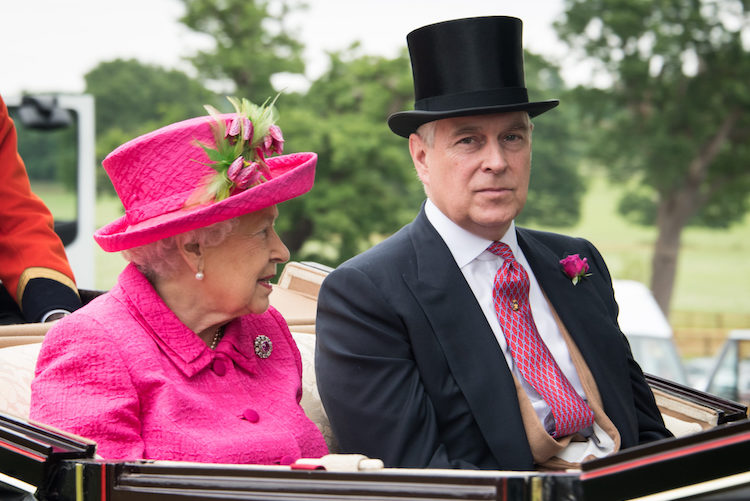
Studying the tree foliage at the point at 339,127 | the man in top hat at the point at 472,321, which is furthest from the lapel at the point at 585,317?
the tree foliage at the point at 339,127

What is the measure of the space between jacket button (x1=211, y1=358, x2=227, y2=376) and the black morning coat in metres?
0.30

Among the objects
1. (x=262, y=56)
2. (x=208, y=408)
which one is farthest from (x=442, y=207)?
(x=262, y=56)

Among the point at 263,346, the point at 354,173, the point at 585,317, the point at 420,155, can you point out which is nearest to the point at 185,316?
the point at 263,346

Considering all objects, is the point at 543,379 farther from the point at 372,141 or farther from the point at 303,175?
the point at 372,141

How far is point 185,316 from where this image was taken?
2123 mm

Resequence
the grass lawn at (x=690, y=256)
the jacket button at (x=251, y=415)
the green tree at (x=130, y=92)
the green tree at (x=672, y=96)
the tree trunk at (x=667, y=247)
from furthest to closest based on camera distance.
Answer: the grass lawn at (x=690, y=256), the green tree at (x=130, y=92), the tree trunk at (x=667, y=247), the green tree at (x=672, y=96), the jacket button at (x=251, y=415)

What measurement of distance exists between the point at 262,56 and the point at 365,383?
12.3 metres

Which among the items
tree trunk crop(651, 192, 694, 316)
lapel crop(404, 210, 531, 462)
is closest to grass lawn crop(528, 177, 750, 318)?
tree trunk crop(651, 192, 694, 316)

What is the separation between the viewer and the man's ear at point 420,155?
2.54 metres

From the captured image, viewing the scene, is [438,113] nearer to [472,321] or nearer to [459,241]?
[459,241]

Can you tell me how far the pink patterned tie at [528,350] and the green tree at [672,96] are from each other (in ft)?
41.0

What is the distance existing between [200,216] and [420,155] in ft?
2.56

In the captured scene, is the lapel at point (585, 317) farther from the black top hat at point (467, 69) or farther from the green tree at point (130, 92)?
the green tree at point (130, 92)

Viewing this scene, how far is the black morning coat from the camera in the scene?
2.25 m
